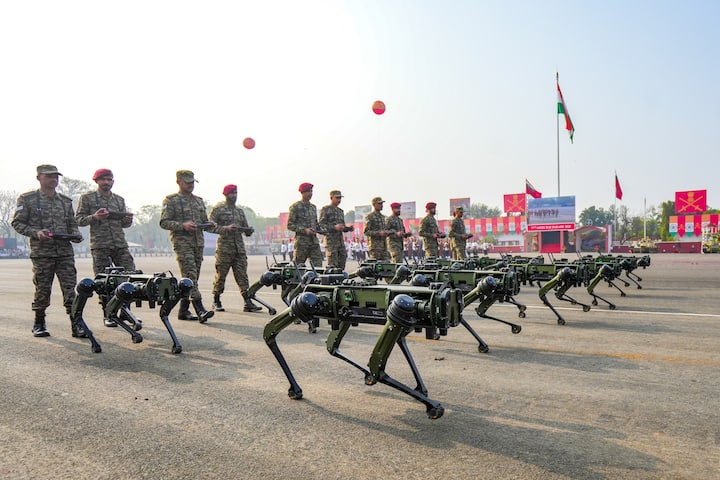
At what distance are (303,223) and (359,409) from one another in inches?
270

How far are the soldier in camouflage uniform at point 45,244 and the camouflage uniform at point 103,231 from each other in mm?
510

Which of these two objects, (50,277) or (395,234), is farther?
(395,234)

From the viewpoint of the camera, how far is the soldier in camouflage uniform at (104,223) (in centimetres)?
777

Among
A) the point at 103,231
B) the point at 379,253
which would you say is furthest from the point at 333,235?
the point at 103,231

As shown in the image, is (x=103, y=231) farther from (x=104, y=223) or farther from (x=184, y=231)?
(x=184, y=231)

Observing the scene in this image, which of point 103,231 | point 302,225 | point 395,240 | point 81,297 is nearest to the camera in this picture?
point 81,297

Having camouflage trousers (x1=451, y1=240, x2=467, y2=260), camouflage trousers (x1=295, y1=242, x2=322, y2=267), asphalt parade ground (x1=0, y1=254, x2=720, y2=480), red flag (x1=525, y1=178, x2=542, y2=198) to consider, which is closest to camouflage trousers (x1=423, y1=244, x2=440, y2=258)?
camouflage trousers (x1=451, y1=240, x2=467, y2=260)

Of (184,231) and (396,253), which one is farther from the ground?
(184,231)

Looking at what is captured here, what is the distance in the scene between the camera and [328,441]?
332cm

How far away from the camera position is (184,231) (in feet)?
28.6

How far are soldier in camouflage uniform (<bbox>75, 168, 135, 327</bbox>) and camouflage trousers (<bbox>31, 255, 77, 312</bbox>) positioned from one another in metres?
0.69

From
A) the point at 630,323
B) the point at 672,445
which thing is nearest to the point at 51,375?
the point at 672,445

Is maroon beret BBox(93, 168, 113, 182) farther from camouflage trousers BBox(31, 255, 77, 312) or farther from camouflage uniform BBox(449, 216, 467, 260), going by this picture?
camouflage uniform BBox(449, 216, 467, 260)

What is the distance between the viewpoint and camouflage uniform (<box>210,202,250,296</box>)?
374 inches
